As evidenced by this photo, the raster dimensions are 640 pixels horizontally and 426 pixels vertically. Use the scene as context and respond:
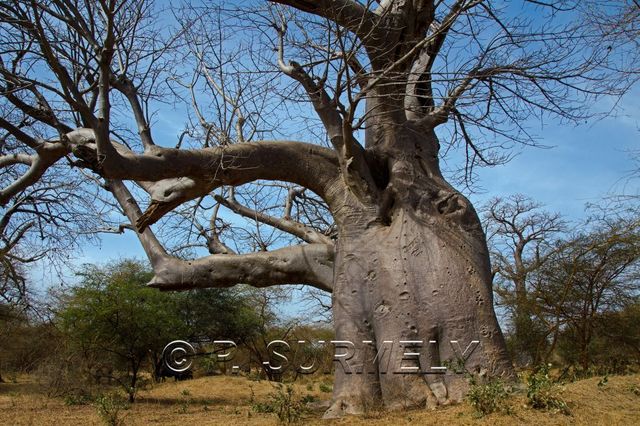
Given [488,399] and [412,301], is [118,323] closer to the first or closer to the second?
[412,301]

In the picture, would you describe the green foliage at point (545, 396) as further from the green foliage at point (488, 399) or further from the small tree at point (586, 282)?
the small tree at point (586, 282)

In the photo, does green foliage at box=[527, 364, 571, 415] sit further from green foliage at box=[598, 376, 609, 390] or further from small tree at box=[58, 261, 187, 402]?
small tree at box=[58, 261, 187, 402]

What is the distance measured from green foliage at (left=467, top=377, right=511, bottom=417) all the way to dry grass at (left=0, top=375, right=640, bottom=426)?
59 mm

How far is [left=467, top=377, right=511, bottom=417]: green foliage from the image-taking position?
13.6ft

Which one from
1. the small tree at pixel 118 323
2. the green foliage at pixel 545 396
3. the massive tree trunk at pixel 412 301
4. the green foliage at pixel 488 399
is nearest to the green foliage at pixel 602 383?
the massive tree trunk at pixel 412 301

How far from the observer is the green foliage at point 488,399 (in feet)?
13.6

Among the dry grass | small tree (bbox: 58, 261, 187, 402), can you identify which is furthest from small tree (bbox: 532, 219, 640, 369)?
small tree (bbox: 58, 261, 187, 402)

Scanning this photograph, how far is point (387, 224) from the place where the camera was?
19.6 ft

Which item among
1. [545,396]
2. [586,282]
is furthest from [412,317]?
[586,282]

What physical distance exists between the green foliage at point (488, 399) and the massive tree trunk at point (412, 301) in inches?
22.0

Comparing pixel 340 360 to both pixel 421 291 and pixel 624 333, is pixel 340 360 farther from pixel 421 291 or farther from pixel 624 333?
pixel 624 333

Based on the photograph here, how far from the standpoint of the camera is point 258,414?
6176 mm

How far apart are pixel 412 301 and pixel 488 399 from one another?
1.29 m

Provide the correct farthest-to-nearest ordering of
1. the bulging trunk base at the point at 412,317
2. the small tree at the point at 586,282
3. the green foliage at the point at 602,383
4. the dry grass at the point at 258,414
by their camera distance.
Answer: the small tree at the point at 586,282 → the bulging trunk base at the point at 412,317 → the green foliage at the point at 602,383 → the dry grass at the point at 258,414
